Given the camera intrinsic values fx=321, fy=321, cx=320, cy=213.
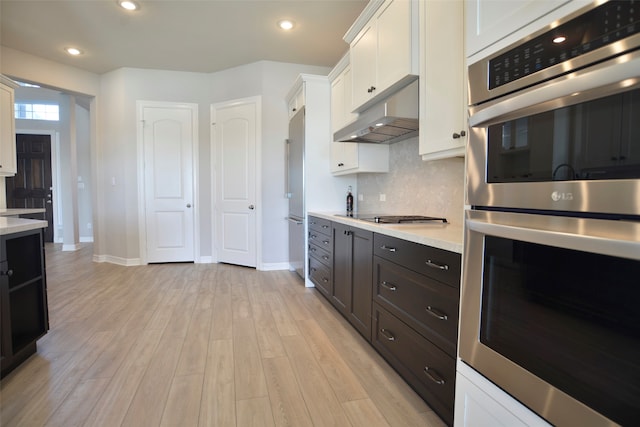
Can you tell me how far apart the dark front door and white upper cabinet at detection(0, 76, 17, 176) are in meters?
4.15

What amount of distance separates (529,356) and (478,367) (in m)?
0.22

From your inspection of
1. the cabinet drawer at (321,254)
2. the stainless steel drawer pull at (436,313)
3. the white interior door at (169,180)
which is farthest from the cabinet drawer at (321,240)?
the white interior door at (169,180)

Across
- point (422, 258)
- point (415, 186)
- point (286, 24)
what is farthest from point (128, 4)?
point (422, 258)

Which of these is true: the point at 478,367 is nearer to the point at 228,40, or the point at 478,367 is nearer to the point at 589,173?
the point at 589,173

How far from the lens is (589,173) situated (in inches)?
30.0

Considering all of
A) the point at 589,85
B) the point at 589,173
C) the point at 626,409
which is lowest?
the point at 626,409

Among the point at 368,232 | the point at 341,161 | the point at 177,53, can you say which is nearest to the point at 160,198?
the point at 177,53

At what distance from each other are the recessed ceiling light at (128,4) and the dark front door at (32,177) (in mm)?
5014

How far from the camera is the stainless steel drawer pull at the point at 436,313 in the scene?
4.49ft

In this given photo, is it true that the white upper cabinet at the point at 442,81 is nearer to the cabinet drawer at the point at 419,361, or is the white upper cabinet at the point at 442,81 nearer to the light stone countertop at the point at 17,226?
the cabinet drawer at the point at 419,361

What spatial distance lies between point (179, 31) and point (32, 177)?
5.47 meters

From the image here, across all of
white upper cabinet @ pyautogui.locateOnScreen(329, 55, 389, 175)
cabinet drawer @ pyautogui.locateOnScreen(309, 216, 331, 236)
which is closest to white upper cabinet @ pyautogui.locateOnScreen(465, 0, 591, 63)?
white upper cabinet @ pyautogui.locateOnScreen(329, 55, 389, 175)

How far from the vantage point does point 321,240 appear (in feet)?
10.3

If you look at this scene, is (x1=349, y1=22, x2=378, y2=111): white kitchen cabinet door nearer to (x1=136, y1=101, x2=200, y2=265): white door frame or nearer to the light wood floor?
the light wood floor
